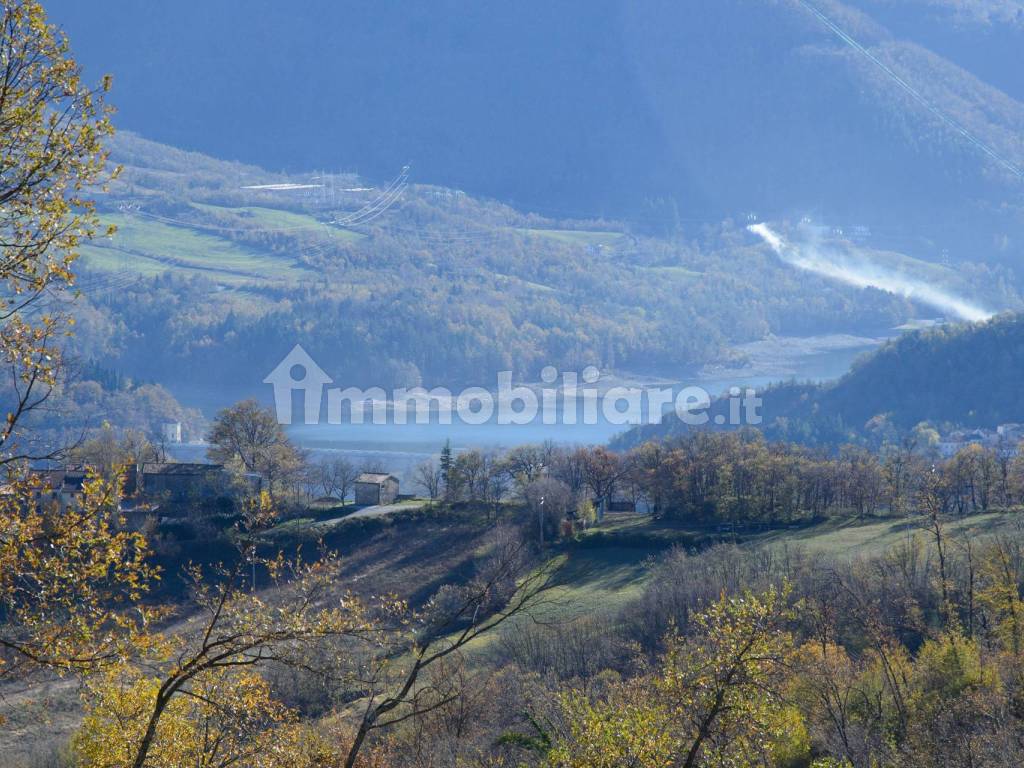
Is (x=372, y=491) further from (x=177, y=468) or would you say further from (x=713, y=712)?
(x=713, y=712)

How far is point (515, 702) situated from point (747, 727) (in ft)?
65.2

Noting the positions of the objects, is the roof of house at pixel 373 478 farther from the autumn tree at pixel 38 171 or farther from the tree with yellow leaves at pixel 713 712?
the autumn tree at pixel 38 171

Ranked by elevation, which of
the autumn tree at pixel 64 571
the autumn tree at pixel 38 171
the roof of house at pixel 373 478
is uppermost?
the autumn tree at pixel 38 171

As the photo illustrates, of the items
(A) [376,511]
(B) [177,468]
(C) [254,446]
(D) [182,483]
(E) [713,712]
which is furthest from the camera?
(C) [254,446]

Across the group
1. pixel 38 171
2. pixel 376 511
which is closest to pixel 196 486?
pixel 376 511

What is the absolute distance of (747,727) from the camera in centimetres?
1222

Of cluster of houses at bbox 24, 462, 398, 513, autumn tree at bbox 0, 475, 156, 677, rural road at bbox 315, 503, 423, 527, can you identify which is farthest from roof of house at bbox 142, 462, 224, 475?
autumn tree at bbox 0, 475, 156, 677

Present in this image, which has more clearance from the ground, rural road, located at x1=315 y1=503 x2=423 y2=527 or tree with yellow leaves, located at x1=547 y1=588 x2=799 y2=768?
tree with yellow leaves, located at x1=547 y1=588 x2=799 y2=768

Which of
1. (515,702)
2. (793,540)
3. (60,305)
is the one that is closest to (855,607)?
(515,702)

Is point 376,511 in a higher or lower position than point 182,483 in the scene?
lower

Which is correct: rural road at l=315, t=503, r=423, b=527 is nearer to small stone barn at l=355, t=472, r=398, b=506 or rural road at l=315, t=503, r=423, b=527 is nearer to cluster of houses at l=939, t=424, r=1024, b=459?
small stone barn at l=355, t=472, r=398, b=506

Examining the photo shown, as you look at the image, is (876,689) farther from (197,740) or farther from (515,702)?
(197,740)

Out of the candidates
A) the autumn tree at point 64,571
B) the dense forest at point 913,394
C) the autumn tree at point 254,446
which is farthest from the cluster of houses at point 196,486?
the dense forest at point 913,394

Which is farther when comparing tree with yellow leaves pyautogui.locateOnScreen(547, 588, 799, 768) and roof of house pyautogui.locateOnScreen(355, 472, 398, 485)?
roof of house pyautogui.locateOnScreen(355, 472, 398, 485)
